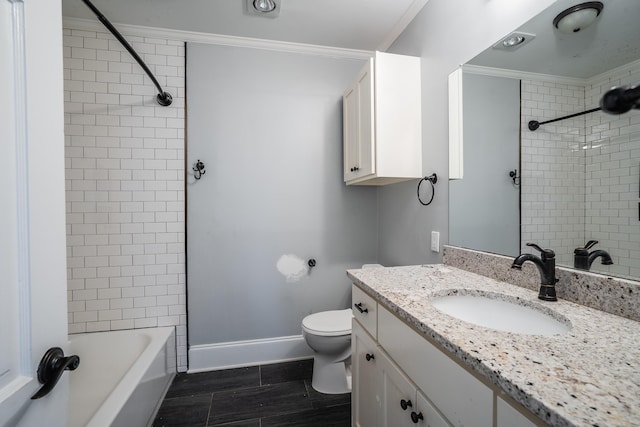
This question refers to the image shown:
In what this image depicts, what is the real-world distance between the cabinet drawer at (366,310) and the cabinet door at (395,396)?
0.37ft

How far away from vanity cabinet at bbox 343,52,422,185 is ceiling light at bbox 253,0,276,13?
72 cm

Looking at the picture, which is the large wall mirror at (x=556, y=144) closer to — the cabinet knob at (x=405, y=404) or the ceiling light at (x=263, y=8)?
the cabinet knob at (x=405, y=404)

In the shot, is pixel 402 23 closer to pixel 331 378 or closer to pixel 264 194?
pixel 264 194

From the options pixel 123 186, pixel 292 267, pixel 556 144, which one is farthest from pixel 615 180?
pixel 123 186

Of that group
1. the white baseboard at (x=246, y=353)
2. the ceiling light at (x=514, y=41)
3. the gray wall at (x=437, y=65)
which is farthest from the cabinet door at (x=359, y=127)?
the white baseboard at (x=246, y=353)

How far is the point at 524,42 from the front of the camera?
111 centimetres

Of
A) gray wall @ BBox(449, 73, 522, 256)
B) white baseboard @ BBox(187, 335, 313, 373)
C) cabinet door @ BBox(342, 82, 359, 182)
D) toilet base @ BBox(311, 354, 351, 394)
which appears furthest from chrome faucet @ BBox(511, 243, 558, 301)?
white baseboard @ BBox(187, 335, 313, 373)

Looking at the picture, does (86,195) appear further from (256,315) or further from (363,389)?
(363,389)

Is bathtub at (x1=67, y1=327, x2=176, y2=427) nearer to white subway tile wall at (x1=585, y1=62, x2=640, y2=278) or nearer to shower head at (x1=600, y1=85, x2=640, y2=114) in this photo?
shower head at (x1=600, y1=85, x2=640, y2=114)

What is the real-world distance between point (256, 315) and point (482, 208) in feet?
5.85

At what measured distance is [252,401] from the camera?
171 centimetres

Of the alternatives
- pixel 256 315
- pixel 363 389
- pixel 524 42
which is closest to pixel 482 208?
pixel 524 42

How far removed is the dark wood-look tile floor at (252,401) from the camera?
61.1 inches

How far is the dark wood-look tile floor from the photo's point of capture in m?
1.55
